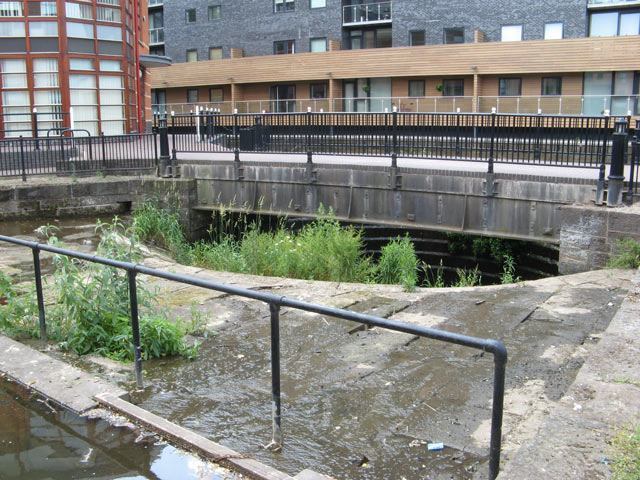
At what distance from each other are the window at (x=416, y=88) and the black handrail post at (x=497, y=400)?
113 feet

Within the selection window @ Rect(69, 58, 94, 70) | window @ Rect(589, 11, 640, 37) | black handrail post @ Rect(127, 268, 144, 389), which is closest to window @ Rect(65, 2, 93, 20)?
window @ Rect(69, 58, 94, 70)

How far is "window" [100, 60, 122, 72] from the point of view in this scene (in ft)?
73.7

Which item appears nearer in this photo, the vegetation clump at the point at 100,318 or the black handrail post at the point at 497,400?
the black handrail post at the point at 497,400

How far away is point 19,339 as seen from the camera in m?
5.98

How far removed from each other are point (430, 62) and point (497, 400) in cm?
3337

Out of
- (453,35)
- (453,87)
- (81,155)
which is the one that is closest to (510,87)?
(453,87)

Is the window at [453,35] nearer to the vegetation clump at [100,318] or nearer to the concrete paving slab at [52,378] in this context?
the vegetation clump at [100,318]

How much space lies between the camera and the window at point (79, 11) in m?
21.2

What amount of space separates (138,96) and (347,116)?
1333 centimetres

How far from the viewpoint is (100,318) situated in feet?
19.2

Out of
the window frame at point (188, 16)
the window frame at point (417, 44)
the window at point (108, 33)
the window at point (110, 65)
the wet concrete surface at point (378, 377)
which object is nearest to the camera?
the wet concrete surface at point (378, 377)

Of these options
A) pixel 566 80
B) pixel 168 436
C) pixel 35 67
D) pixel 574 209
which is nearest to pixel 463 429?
pixel 168 436

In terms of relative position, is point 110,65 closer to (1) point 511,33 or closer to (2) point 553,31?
(1) point 511,33

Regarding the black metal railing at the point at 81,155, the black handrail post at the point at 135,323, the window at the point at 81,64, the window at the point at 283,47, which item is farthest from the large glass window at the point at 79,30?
the window at the point at 283,47
